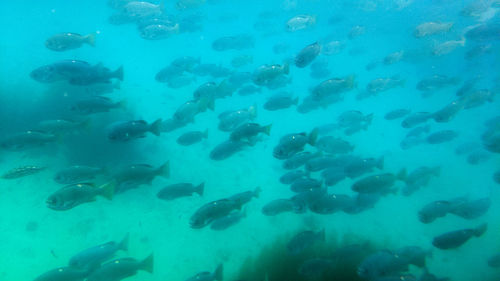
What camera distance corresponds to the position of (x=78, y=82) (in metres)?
7.41

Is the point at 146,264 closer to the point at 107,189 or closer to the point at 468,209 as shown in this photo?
the point at 107,189

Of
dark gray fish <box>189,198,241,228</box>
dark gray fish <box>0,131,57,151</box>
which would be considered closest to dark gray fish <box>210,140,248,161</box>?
dark gray fish <box>189,198,241,228</box>

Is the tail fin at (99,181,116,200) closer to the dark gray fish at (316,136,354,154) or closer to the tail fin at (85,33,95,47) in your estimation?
the tail fin at (85,33,95,47)

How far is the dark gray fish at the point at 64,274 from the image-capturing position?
221 inches

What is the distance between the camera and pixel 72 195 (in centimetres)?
509

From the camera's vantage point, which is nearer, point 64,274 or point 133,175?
point 64,274

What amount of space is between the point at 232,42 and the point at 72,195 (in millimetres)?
11084

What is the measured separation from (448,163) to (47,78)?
69.4ft

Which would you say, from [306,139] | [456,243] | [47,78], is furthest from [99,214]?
[456,243]

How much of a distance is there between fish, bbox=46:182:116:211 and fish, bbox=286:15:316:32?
8681mm

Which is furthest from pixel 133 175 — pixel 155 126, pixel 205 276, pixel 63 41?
pixel 63 41

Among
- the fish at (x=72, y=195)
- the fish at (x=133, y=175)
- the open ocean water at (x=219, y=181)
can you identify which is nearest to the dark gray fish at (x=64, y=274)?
the open ocean water at (x=219, y=181)

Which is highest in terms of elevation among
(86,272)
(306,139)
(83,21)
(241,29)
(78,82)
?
(241,29)

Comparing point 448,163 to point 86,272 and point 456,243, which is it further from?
point 86,272
